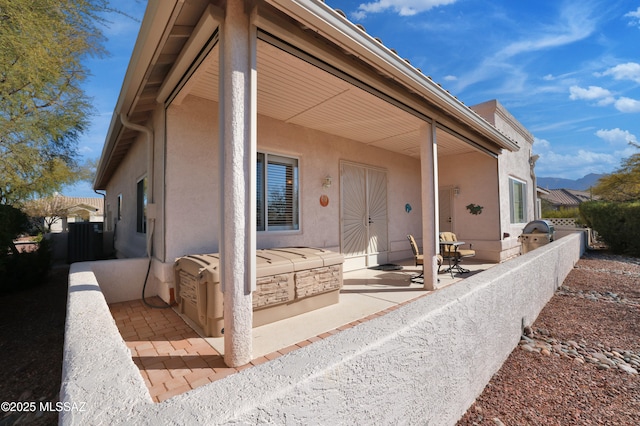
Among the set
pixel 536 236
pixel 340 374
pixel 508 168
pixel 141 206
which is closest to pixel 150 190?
pixel 141 206

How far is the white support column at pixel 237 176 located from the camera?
256 cm

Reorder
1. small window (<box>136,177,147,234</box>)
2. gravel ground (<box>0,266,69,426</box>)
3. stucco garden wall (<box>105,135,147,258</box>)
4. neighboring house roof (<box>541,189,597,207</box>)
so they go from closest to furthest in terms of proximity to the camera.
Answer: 1. gravel ground (<box>0,266,69,426</box>)
2. stucco garden wall (<box>105,135,147,258</box>)
3. small window (<box>136,177,147,234</box>)
4. neighboring house roof (<box>541,189,597,207</box>)

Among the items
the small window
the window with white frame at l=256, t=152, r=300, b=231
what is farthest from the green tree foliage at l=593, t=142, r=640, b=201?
the small window

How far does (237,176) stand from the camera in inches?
102

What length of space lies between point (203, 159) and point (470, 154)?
7920 millimetres

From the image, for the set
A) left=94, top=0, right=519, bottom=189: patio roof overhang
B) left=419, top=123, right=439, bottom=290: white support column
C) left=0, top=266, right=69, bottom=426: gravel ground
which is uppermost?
left=94, top=0, right=519, bottom=189: patio roof overhang

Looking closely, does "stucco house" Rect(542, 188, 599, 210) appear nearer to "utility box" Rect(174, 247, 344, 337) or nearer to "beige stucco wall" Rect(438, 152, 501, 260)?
"beige stucco wall" Rect(438, 152, 501, 260)

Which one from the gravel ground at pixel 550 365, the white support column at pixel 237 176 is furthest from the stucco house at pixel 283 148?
the gravel ground at pixel 550 365

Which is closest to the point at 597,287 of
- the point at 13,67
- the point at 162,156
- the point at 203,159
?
the point at 203,159

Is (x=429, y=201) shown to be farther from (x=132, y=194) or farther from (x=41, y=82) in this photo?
(x=41, y=82)

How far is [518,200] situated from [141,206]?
1235cm

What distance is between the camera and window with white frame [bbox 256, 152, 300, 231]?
5.23m

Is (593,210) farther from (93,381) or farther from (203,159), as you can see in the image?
(93,381)

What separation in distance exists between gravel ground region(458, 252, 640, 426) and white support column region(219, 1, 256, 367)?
207 cm
